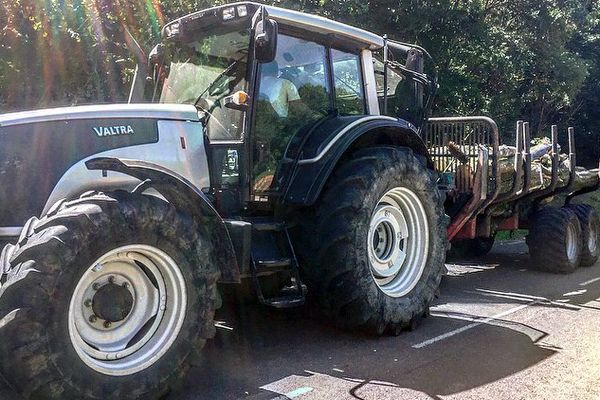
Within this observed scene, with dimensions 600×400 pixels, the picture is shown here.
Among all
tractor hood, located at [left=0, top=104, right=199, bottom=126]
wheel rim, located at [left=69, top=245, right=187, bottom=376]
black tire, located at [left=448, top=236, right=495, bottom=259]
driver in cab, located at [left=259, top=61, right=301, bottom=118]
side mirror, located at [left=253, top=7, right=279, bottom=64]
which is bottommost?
black tire, located at [left=448, top=236, right=495, bottom=259]

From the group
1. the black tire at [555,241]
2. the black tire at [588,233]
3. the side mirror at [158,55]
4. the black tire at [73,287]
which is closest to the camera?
the black tire at [73,287]

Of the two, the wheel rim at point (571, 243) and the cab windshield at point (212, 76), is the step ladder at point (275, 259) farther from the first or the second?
the wheel rim at point (571, 243)

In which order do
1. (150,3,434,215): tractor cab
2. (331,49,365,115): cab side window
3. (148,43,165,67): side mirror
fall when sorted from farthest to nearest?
(331,49,365,115): cab side window
(148,43,165,67): side mirror
(150,3,434,215): tractor cab

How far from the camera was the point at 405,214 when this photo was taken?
19.9 ft

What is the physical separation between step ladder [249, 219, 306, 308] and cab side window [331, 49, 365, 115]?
4.65 ft

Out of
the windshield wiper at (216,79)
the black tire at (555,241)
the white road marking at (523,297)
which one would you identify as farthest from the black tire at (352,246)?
the black tire at (555,241)

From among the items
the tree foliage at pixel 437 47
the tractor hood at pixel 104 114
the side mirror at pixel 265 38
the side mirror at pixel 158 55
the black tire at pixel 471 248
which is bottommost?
the black tire at pixel 471 248

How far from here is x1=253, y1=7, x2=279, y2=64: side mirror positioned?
4680 mm

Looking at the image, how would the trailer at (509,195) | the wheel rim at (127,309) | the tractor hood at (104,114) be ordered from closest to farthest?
the wheel rim at (127,309)
the tractor hood at (104,114)
the trailer at (509,195)

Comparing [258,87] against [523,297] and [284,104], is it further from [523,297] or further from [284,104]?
[523,297]

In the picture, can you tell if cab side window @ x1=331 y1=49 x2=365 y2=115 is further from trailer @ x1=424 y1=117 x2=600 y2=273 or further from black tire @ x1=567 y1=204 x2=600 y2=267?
black tire @ x1=567 y1=204 x2=600 y2=267

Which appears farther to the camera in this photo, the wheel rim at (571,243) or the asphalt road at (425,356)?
the wheel rim at (571,243)

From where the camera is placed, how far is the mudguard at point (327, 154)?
5.20m

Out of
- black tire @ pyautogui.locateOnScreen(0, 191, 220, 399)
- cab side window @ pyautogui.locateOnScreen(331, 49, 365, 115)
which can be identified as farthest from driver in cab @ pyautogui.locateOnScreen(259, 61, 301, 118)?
black tire @ pyautogui.locateOnScreen(0, 191, 220, 399)
